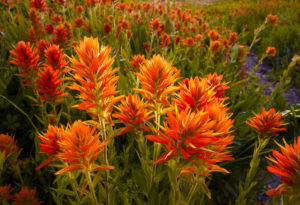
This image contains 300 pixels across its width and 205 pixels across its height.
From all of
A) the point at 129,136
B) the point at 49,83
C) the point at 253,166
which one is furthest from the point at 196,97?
the point at 129,136

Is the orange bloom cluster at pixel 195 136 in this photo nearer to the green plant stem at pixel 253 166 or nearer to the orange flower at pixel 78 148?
the orange flower at pixel 78 148

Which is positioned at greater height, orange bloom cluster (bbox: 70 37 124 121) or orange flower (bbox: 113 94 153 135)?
orange bloom cluster (bbox: 70 37 124 121)

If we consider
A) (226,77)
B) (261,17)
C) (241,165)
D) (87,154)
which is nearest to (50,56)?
(87,154)

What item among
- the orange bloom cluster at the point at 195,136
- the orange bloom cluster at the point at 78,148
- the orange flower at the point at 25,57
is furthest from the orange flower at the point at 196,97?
the orange flower at the point at 25,57

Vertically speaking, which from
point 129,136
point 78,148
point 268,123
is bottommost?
point 129,136

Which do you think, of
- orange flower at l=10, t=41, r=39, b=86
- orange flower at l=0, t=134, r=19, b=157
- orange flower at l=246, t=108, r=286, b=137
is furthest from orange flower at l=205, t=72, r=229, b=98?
orange flower at l=0, t=134, r=19, b=157

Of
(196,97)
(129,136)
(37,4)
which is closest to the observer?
(196,97)

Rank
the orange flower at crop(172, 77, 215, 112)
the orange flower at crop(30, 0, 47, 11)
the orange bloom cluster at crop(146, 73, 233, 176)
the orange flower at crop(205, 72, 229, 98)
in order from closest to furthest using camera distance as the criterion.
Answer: the orange bloom cluster at crop(146, 73, 233, 176) < the orange flower at crop(172, 77, 215, 112) < the orange flower at crop(205, 72, 229, 98) < the orange flower at crop(30, 0, 47, 11)

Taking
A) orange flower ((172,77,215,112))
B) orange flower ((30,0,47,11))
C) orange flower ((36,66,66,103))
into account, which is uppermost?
orange flower ((30,0,47,11))

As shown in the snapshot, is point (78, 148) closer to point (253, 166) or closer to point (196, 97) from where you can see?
point (196, 97)

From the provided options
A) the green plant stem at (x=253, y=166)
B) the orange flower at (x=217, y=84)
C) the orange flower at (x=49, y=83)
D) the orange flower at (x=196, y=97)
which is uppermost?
the orange flower at (x=196, y=97)

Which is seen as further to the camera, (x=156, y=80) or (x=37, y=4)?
(x=37, y=4)

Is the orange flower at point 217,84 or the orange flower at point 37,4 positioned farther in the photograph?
the orange flower at point 37,4

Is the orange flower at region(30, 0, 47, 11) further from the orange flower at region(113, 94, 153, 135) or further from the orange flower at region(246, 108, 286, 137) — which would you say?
the orange flower at region(246, 108, 286, 137)
